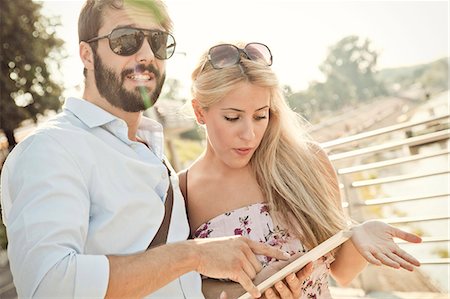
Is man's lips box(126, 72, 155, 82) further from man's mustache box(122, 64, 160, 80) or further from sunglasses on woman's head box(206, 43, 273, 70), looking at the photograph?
sunglasses on woman's head box(206, 43, 273, 70)

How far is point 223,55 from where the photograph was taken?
2439mm

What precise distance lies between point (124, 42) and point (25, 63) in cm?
1099

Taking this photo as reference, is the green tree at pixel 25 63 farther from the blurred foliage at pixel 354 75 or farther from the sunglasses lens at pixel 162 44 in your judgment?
the blurred foliage at pixel 354 75

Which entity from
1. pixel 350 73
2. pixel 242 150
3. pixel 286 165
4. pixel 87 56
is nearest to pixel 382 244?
pixel 286 165

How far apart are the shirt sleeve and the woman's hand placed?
94 cm

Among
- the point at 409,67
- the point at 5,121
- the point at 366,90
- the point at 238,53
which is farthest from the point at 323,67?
the point at 238,53

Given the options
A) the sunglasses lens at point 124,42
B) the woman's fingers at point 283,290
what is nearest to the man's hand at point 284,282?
the woman's fingers at point 283,290

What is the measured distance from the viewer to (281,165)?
2.42 m

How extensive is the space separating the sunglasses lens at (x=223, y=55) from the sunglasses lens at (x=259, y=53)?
0.07 metres

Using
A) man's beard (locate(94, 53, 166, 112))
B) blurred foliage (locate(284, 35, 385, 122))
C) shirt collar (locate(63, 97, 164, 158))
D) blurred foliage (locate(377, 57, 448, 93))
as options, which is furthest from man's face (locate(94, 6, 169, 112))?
blurred foliage (locate(377, 57, 448, 93))

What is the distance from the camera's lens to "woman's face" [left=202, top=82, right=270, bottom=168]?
7.64 ft

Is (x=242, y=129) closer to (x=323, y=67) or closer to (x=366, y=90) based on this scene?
(x=323, y=67)

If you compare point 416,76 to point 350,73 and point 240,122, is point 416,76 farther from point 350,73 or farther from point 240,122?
point 240,122

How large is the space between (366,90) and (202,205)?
10512 cm
